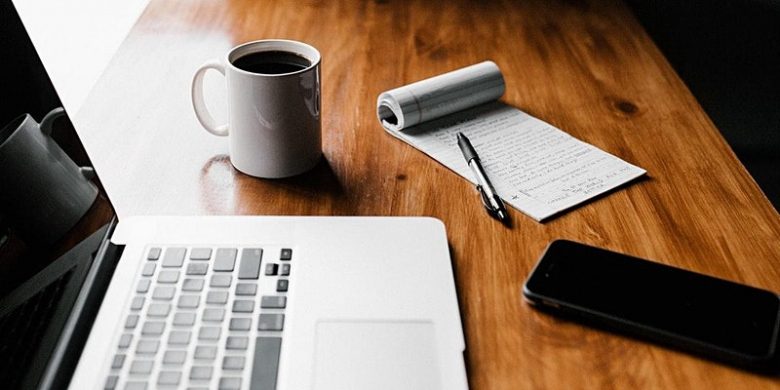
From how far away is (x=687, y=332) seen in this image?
0.58m

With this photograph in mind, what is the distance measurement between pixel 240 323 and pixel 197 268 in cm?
8

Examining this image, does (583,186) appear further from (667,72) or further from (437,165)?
(667,72)

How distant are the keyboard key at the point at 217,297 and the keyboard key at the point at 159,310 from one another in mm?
31

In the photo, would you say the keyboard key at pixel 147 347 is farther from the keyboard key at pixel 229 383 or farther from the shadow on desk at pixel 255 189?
the shadow on desk at pixel 255 189

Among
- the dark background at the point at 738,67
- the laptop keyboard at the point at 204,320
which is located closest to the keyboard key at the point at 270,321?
the laptop keyboard at the point at 204,320

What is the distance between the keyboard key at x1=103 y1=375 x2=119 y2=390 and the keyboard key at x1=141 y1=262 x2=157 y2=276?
0.11 meters

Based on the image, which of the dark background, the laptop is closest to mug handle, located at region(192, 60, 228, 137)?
the laptop

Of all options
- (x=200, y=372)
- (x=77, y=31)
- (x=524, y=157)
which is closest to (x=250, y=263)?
(x=200, y=372)

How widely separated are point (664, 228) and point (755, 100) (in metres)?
0.89

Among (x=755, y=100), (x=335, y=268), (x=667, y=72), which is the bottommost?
(x=755, y=100)

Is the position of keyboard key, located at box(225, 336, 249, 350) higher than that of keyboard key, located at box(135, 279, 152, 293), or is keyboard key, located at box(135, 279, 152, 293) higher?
keyboard key, located at box(225, 336, 249, 350)

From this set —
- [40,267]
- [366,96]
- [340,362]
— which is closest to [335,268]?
[340,362]

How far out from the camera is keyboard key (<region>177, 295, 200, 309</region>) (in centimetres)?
59

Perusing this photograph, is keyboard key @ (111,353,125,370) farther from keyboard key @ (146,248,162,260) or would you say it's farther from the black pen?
the black pen
